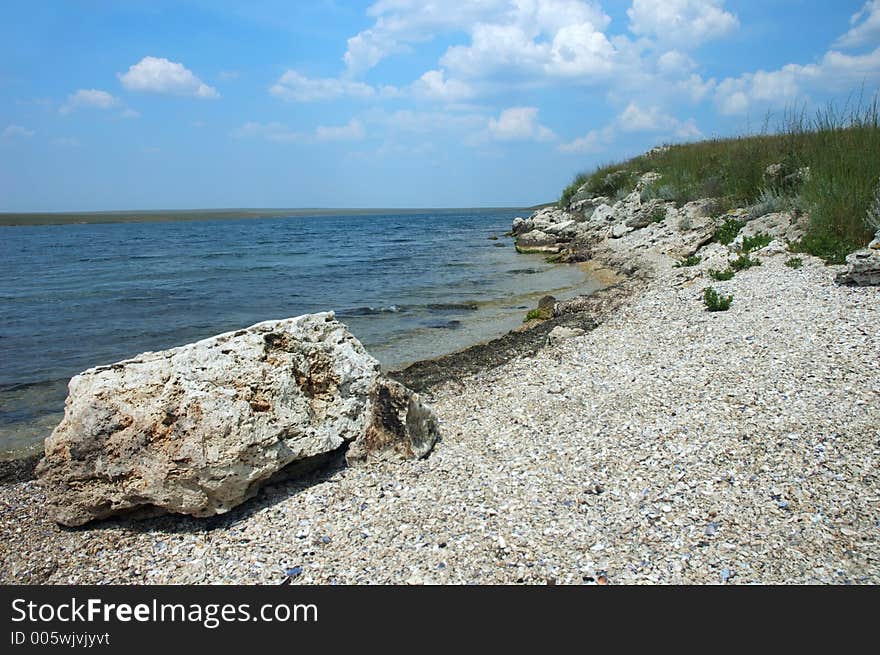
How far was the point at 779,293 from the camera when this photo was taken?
10.3m

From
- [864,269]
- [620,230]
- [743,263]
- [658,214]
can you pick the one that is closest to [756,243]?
[743,263]

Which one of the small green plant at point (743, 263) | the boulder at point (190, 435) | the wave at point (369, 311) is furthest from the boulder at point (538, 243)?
the boulder at point (190, 435)

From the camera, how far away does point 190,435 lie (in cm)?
508

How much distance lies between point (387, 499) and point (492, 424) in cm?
198

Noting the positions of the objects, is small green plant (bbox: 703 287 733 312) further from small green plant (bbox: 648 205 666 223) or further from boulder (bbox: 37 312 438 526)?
small green plant (bbox: 648 205 666 223)

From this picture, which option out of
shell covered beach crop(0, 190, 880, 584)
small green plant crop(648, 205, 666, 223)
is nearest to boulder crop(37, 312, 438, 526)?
shell covered beach crop(0, 190, 880, 584)

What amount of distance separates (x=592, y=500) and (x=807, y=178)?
1501 centimetres

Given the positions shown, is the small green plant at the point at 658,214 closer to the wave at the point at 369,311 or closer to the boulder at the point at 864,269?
the wave at the point at 369,311

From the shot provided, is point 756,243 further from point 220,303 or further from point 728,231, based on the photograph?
point 220,303

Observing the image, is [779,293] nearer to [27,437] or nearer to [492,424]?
[492,424]

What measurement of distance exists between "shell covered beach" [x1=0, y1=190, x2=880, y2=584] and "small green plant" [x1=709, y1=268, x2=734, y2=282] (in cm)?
449
